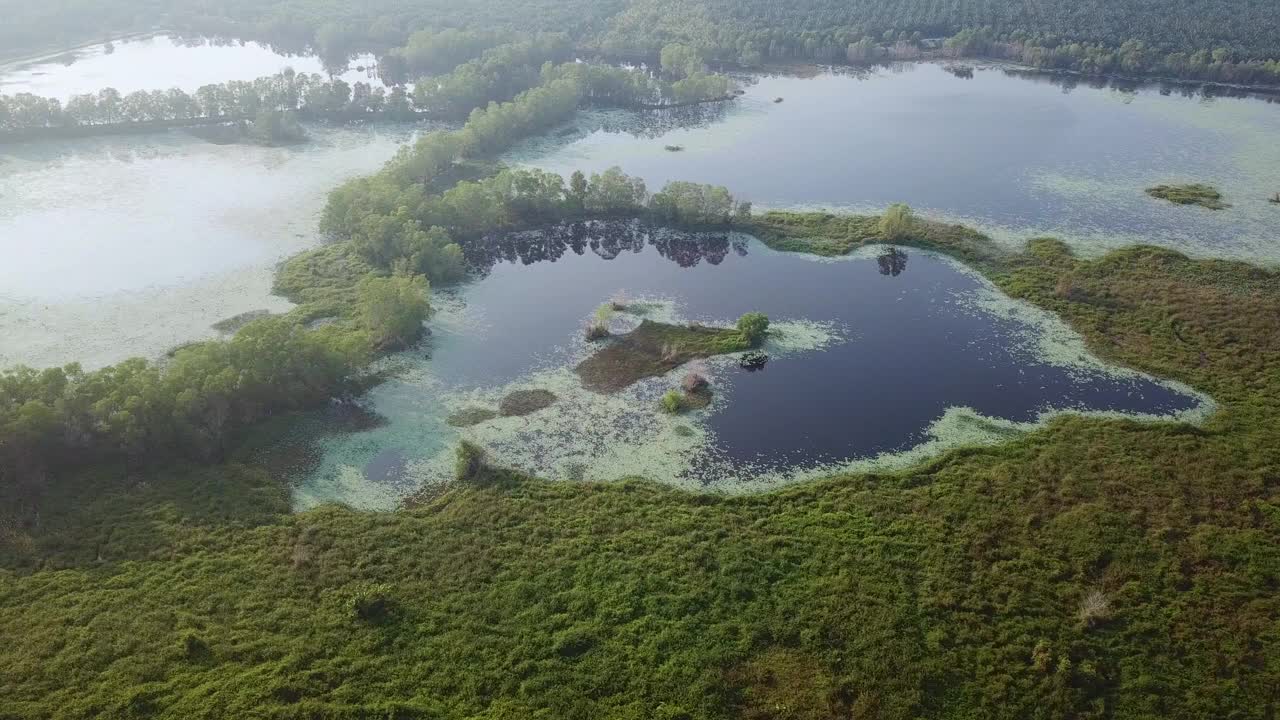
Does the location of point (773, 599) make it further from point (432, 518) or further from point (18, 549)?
point (18, 549)

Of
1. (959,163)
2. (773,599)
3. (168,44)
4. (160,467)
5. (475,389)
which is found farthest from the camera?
(168,44)

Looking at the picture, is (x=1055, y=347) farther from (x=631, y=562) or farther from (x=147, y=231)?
(x=147, y=231)

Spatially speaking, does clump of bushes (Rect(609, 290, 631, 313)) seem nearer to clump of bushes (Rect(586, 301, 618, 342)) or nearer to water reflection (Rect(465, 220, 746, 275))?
clump of bushes (Rect(586, 301, 618, 342))

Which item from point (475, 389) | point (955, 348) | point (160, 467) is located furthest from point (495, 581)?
point (955, 348)

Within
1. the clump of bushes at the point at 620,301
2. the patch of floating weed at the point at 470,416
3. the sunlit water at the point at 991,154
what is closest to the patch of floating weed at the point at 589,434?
the patch of floating weed at the point at 470,416

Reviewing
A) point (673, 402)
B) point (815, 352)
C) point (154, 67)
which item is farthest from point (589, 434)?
point (154, 67)

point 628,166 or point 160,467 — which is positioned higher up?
point 628,166
